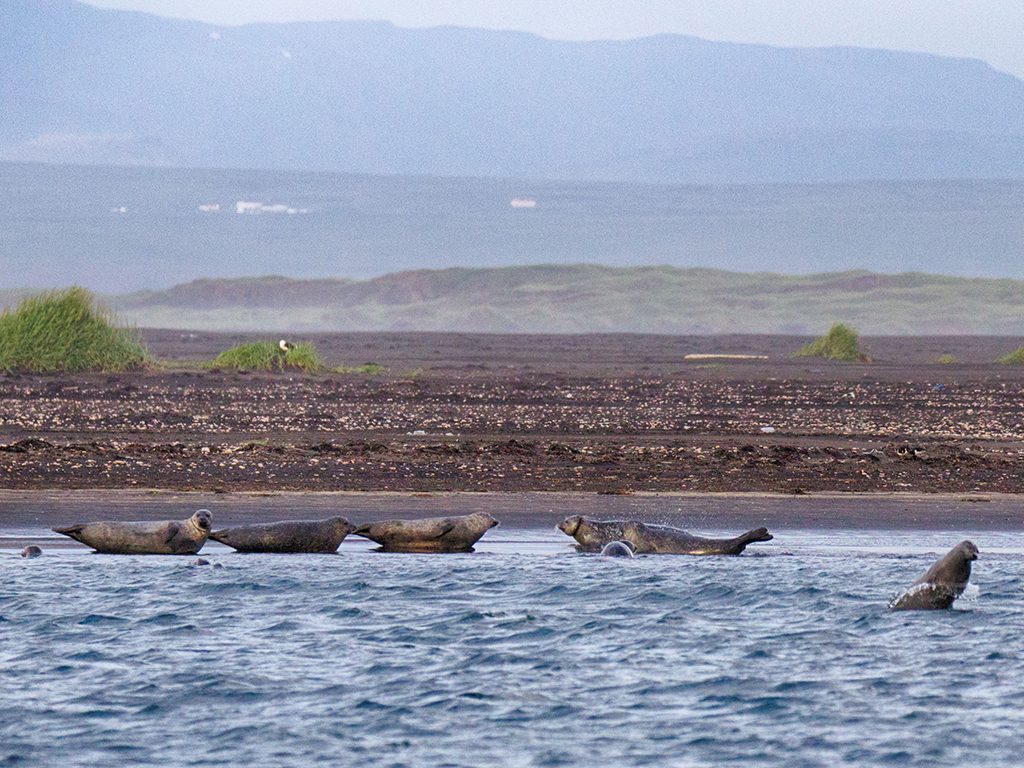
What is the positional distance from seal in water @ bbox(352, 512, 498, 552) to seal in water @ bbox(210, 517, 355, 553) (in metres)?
0.32

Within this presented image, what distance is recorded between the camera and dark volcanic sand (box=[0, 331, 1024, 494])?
690 inches

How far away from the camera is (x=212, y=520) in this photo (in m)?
14.7

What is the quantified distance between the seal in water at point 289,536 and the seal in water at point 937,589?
423 centimetres

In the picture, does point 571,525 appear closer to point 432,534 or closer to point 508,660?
point 432,534

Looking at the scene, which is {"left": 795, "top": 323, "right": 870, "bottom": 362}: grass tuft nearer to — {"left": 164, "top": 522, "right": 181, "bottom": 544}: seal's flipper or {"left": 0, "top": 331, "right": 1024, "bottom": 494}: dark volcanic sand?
{"left": 0, "top": 331, "right": 1024, "bottom": 494}: dark volcanic sand

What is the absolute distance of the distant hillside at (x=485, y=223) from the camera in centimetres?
10794

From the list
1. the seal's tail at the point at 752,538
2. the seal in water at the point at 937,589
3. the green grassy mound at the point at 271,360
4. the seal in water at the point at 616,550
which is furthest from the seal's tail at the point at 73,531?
the green grassy mound at the point at 271,360

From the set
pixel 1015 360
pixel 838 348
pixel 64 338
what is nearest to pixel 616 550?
pixel 64 338

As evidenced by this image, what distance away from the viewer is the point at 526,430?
21578 mm

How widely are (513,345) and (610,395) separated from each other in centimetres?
1853

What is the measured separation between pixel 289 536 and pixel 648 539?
275 centimetres

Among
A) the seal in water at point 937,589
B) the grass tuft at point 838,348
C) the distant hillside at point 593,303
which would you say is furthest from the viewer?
the distant hillside at point 593,303

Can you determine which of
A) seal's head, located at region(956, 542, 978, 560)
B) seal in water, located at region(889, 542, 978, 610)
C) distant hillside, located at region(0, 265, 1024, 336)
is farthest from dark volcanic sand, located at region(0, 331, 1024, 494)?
distant hillside, located at region(0, 265, 1024, 336)

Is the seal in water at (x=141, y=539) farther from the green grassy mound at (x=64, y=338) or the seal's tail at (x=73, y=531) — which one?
the green grassy mound at (x=64, y=338)
